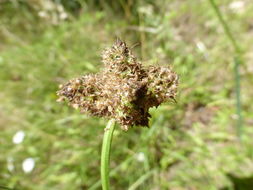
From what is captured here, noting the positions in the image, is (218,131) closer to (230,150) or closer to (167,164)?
(230,150)

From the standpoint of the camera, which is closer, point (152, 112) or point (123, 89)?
point (123, 89)

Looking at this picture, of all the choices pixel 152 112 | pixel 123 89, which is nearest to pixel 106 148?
pixel 123 89

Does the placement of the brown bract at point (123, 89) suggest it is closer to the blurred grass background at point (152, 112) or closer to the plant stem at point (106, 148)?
the plant stem at point (106, 148)

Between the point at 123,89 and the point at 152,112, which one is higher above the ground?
the point at 152,112

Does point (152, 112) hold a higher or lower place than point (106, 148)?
higher

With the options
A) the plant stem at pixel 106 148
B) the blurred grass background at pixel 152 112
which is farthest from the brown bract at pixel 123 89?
the blurred grass background at pixel 152 112

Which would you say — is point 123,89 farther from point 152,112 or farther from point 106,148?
point 152,112

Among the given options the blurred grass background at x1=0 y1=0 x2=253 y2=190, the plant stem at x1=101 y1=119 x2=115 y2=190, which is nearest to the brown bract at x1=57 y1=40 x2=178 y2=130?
the plant stem at x1=101 y1=119 x2=115 y2=190
